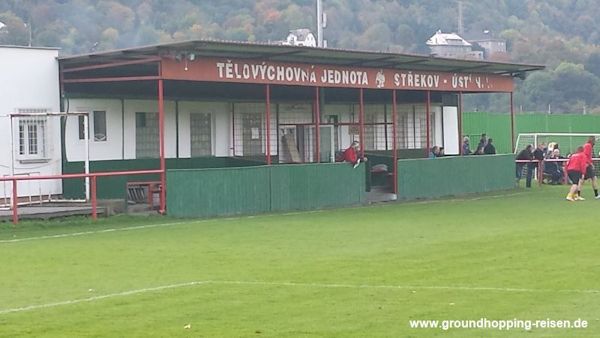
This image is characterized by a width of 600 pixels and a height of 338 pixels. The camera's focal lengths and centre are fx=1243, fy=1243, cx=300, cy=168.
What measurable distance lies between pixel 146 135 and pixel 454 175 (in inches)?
411

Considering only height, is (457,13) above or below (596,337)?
above

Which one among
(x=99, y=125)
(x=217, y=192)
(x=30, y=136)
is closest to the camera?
(x=217, y=192)

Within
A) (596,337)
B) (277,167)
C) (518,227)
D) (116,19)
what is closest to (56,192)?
(277,167)

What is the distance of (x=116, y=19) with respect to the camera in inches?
2562

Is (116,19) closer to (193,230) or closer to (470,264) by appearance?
(193,230)

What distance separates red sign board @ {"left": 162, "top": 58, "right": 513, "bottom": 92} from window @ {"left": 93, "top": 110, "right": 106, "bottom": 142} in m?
3.54

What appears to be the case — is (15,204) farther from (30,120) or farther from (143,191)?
(143,191)

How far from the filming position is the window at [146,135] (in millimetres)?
32281

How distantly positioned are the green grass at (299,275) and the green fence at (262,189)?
1607mm

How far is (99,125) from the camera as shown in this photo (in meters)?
31.1

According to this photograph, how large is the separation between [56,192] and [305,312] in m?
18.0

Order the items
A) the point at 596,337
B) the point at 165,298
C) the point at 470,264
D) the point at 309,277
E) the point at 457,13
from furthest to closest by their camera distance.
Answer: the point at 457,13
the point at 470,264
the point at 309,277
the point at 165,298
the point at 596,337

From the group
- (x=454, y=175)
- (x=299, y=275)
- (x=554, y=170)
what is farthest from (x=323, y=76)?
(x=299, y=275)

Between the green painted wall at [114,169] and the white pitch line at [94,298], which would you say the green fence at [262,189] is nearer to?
the green painted wall at [114,169]
